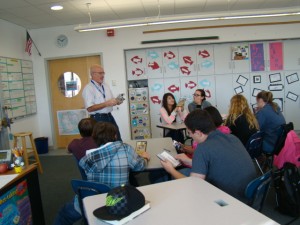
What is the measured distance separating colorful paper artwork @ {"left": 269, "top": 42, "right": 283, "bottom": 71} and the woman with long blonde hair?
335cm

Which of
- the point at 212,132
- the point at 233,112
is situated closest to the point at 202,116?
the point at 212,132

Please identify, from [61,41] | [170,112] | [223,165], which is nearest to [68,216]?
[223,165]

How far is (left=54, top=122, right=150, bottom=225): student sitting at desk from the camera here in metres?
1.94

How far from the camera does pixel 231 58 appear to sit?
6.23m

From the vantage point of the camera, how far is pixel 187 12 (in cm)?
593

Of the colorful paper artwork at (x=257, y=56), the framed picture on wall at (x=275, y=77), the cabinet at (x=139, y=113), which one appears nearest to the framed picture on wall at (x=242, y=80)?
the colorful paper artwork at (x=257, y=56)

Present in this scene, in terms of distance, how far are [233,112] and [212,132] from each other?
1.67 m

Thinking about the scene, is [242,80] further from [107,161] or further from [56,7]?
[107,161]

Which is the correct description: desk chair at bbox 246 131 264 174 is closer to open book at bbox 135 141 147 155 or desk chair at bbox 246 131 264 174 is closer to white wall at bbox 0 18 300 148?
open book at bbox 135 141 147 155

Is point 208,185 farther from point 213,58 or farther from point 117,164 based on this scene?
point 213,58

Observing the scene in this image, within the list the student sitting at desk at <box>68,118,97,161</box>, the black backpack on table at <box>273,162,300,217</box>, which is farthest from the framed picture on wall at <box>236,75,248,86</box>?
the student sitting at desk at <box>68,118,97,161</box>

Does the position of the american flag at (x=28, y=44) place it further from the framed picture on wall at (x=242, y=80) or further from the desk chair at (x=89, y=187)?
the desk chair at (x=89, y=187)

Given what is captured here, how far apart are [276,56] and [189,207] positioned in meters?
5.74

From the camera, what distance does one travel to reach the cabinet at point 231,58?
20.4 ft
